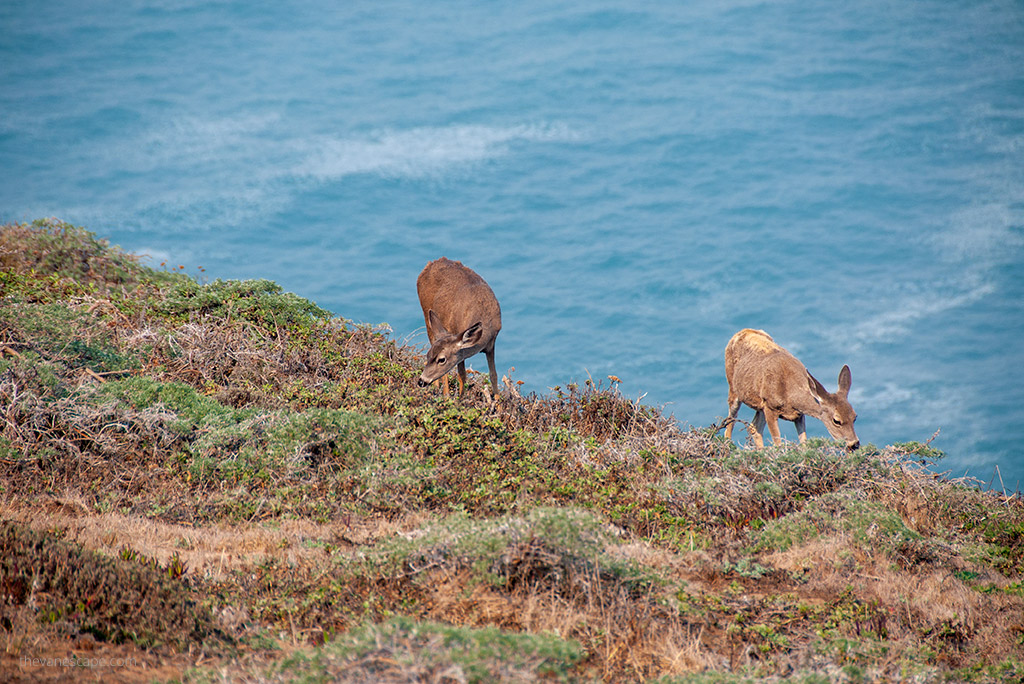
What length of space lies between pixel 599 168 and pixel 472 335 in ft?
160

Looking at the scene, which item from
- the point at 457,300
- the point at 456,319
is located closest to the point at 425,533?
the point at 456,319

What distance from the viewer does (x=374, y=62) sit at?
2643 inches

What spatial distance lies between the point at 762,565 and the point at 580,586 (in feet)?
6.06

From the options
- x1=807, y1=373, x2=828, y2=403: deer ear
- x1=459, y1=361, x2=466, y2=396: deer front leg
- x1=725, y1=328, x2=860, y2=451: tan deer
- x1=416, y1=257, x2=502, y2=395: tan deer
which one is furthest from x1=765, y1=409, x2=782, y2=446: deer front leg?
x1=459, y1=361, x2=466, y2=396: deer front leg

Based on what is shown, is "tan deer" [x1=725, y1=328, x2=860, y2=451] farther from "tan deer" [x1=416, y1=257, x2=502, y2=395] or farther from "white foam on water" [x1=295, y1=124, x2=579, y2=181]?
"white foam on water" [x1=295, y1=124, x2=579, y2=181]

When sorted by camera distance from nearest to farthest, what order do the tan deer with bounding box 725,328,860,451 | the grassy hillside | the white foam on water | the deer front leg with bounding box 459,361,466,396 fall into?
the grassy hillside < the deer front leg with bounding box 459,361,466,396 < the tan deer with bounding box 725,328,860,451 < the white foam on water

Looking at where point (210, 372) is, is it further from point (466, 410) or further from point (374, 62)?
point (374, 62)

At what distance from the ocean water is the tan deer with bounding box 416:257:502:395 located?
2619 centimetres

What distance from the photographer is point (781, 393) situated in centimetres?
1270

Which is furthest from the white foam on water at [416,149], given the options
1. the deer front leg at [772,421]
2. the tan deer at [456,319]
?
the deer front leg at [772,421]

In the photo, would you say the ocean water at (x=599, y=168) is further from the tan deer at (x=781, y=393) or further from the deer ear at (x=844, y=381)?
the deer ear at (x=844, y=381)

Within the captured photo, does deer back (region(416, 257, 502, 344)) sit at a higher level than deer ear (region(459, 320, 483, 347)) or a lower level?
higher

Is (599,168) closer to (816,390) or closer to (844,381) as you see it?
(844,381)

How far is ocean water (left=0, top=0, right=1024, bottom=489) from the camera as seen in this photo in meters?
46.3
